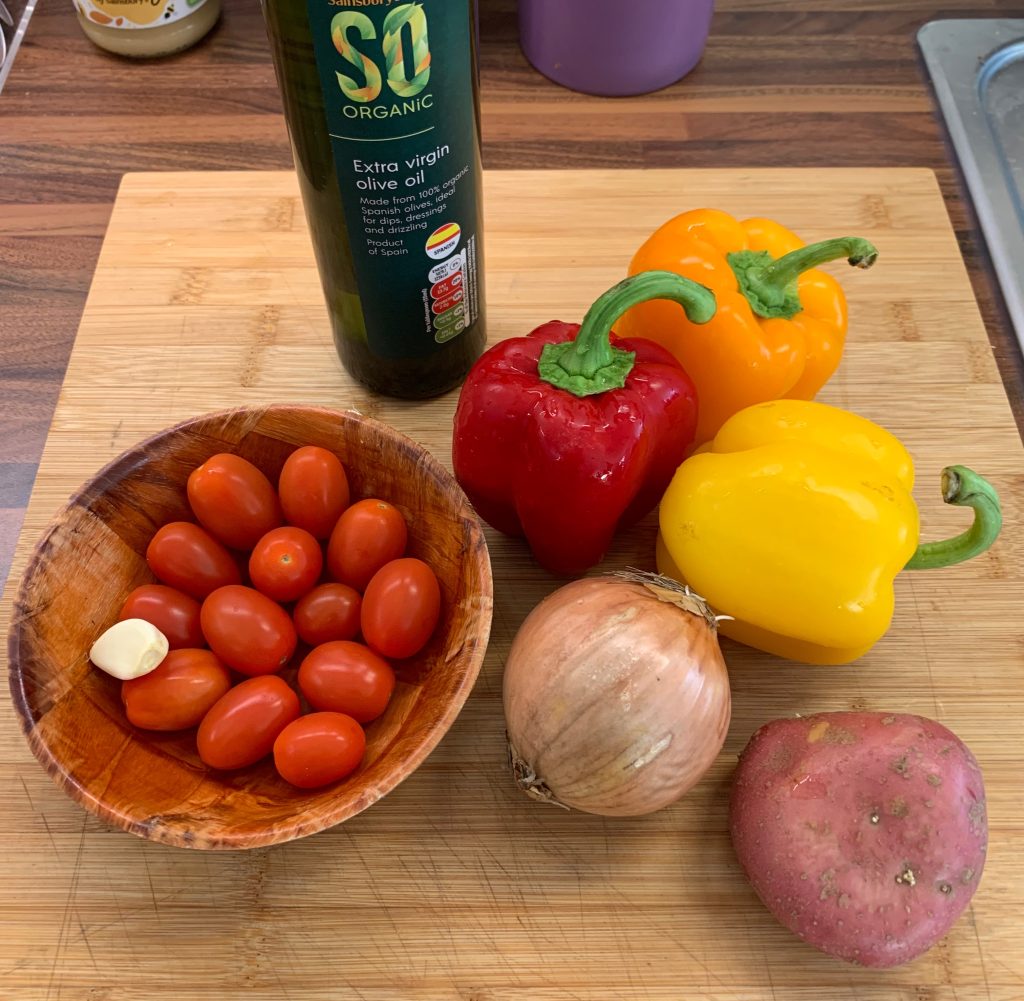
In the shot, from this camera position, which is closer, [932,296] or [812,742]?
[812,742]

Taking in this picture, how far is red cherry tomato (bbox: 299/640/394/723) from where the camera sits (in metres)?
0.75

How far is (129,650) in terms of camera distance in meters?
0.73

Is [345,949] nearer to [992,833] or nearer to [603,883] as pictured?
[603,883]

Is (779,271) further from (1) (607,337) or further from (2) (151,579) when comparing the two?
(2) (151,579)

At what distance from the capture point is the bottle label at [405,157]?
69 centimetres

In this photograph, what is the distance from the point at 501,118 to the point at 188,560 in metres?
0.88

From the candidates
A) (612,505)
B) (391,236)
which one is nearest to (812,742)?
(612,505)

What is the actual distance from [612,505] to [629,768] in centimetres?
23

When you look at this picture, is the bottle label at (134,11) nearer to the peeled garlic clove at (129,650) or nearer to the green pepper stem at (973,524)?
the peeled garlic clove at (129,650)

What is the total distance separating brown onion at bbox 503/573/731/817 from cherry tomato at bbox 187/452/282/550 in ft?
0.88

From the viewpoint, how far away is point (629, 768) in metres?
0.70

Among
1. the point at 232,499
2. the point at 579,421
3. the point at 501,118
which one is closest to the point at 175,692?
the point at 232,499

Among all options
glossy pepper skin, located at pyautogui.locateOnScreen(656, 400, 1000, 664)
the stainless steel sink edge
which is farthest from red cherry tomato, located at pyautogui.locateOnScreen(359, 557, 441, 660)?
the stainless steel sink edge

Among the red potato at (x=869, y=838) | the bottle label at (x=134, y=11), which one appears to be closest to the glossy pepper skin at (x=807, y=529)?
the red potato at (x=869, y=838)
